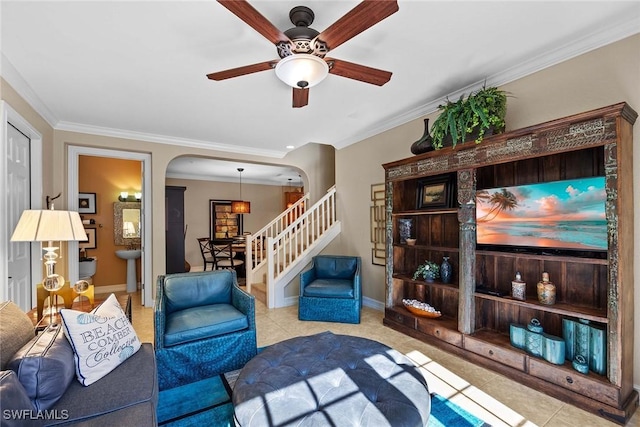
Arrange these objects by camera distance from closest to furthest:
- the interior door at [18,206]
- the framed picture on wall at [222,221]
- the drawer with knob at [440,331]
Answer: the interior door at [18,206] → the drawer with knob at [440,331] → the framed picture on wall at [222,221]

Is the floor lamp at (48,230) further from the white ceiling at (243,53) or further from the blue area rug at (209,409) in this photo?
the white ceiling at (243,53)

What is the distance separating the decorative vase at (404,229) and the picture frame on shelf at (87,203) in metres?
5.33

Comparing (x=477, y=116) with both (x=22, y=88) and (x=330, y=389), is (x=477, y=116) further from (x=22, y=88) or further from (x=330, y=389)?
(x=22, y=88)

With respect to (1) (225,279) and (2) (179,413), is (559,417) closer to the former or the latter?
(2) (179,413)

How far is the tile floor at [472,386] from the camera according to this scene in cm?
189

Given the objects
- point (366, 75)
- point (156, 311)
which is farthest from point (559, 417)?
point (156, 311)

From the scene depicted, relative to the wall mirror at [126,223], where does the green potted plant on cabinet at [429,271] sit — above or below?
below

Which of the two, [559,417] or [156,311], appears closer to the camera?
[559,417]

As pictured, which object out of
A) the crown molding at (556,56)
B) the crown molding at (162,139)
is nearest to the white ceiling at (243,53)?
the crown molding at (556,56)

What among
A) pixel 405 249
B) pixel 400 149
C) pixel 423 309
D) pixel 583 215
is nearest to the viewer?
pixel 583 215

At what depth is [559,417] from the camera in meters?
1.90

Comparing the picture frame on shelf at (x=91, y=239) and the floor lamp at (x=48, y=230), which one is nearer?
the floor lamp at (x=48, y=230)

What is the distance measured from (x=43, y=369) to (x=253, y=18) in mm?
1970

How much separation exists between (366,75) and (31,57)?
266 centimetres
